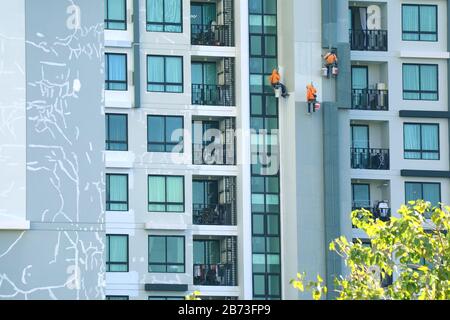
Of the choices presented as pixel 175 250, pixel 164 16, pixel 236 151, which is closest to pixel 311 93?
pixel 236 151

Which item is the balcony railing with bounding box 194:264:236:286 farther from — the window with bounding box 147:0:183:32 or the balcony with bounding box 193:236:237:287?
the window with bounding box 147:0:183:32

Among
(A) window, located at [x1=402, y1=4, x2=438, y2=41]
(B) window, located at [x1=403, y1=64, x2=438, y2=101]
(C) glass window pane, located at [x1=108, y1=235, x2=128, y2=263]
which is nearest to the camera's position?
(C) glass window pane, located at [x1=108, y1=235, x2=128, y2=263]

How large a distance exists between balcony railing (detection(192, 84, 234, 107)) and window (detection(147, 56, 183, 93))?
73 cm

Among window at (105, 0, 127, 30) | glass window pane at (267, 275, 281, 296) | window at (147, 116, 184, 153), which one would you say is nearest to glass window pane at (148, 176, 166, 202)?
window at (147, 116, 184, 153)

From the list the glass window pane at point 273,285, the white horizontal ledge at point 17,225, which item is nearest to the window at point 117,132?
the glass window pane at point 273,285

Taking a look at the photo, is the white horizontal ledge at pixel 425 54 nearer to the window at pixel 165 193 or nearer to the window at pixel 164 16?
the window at pixel 164 16

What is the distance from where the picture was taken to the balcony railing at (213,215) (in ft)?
156

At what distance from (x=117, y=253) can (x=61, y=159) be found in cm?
1187

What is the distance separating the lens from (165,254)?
47.1 meters

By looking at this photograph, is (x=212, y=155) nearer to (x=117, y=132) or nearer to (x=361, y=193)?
(x=117, y=132)

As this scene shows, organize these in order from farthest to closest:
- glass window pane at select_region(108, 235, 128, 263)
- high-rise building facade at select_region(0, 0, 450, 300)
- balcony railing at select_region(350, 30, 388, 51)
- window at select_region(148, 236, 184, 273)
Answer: balcony railing at select_region(350, 30, 388, 51) < window at select_region(148, 236, 184, 273) < high-rise building facade at select_region(0, 0, 450, 300) < glass window pane at select_region(108, 235, 128, 263)

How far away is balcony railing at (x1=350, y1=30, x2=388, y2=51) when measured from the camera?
48938 millimetres

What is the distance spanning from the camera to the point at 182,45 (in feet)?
156
